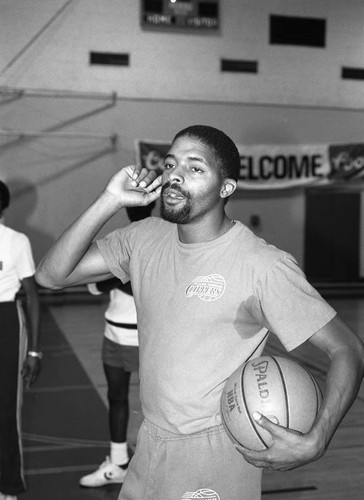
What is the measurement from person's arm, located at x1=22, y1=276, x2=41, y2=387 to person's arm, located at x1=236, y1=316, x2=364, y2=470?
2.08m

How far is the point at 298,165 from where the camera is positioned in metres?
12.9

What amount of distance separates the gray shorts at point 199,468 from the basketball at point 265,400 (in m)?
0.11

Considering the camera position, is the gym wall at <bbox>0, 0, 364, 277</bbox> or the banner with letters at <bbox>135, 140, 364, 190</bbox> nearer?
the gym wall at <bbox>0, 0, 364, 277</bbox>

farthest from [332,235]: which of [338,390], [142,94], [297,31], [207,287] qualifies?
[338,390]

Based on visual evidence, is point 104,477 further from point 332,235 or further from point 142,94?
point 332,235

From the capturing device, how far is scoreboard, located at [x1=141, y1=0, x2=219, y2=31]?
39.4ft

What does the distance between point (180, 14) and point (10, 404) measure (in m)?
10.1

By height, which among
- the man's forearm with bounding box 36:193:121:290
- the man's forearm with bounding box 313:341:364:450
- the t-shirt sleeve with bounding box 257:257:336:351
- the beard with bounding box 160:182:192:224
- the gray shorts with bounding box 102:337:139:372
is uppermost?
the beard with bounding box 160:182:192:224

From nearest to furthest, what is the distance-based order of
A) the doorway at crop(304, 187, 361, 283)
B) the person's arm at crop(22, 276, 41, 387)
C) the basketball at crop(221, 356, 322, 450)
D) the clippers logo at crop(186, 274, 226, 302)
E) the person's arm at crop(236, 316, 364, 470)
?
the person's arm at crop(236, 316, 364, 470) < the basketball at crop(221, 356, 322, 450) < the clippers logo at crop(186, 274, 226, 302) < the person's arm at crop(22, 276, 41, 387) < the doorway at crop(304, 187, 361, 283)

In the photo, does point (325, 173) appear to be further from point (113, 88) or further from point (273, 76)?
point (113, 88)

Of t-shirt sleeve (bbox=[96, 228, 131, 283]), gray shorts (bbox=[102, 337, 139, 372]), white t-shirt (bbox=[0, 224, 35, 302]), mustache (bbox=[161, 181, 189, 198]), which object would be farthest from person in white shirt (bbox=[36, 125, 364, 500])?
gray shorts (bbox=[102, 337, 139, 372])

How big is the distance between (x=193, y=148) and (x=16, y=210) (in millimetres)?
10056

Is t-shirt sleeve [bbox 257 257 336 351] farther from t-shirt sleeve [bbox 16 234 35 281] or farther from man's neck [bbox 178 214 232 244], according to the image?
t-shirt sleeve [bbox 16 234 35 281]

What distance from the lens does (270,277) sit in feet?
6.46
